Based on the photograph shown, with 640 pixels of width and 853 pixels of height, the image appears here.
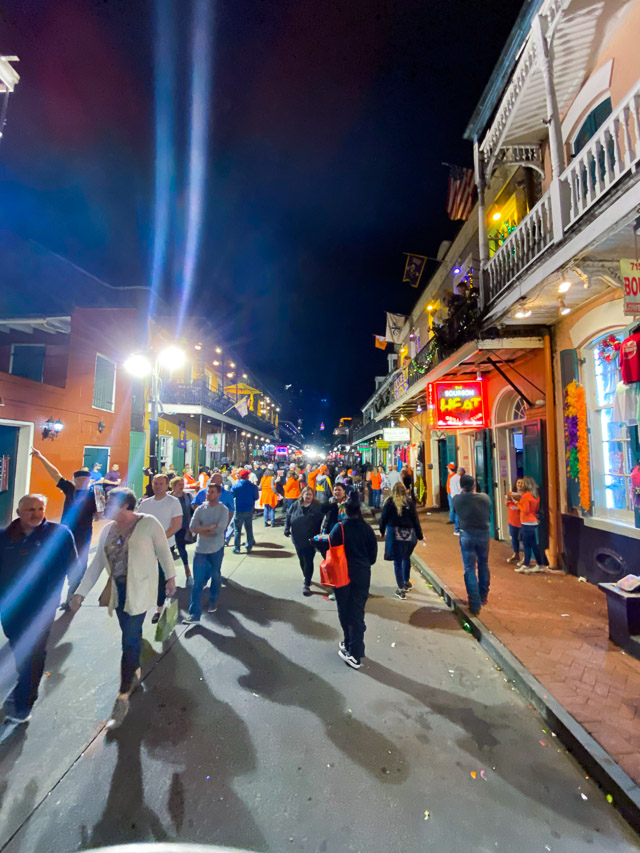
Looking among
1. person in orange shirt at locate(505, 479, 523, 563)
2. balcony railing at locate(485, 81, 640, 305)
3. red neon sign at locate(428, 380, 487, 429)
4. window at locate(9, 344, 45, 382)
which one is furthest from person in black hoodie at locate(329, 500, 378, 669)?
window at locate(9, 344, 45, 382)

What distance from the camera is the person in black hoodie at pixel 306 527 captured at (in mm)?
6418

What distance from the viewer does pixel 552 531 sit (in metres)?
7.44

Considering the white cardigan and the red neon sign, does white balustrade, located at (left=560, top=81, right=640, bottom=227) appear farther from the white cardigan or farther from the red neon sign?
the white cardigan

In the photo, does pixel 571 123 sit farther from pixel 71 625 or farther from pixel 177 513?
pixel 71 625

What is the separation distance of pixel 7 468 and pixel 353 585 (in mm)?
9819

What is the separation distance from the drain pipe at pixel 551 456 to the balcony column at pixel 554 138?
2.64 metres

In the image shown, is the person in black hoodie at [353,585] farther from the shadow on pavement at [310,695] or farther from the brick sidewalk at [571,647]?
the brick sidewalk at [571,647]

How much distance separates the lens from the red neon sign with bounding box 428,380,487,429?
32.6ft

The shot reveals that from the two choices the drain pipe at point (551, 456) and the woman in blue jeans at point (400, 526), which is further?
the drain pipe at point (551, 456)

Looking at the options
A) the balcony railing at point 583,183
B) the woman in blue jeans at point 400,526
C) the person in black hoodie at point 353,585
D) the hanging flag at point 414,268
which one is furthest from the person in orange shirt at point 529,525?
the hanging flag at point 414,268

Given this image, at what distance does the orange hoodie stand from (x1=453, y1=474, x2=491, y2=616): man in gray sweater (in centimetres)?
195

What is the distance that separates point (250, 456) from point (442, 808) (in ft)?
130

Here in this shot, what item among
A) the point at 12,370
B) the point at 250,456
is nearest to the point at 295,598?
the point at 12,370

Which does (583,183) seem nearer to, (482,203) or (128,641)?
(482,203)
